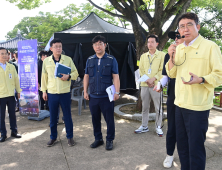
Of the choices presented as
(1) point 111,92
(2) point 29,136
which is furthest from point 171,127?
(2) point 29,136

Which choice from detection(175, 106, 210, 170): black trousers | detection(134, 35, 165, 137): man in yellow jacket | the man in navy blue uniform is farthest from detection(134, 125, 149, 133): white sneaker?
detection(175, 106, 210, 170): black trousers

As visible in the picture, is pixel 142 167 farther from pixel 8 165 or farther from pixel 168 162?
pixel 8 165

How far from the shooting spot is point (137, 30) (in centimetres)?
557

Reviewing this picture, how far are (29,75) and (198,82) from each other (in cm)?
460

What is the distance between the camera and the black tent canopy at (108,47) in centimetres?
655

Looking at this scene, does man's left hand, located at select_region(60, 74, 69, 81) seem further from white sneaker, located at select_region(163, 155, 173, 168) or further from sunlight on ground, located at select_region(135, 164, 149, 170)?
white sneaker, located at select_region(163, 155, 173, 168)

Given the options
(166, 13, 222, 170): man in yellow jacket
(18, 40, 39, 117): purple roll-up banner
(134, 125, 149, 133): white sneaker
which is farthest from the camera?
(18, 40, 39, 117): purple roll-up banner

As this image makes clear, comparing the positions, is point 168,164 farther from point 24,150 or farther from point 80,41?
point 80,41

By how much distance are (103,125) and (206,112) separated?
3.14 meters

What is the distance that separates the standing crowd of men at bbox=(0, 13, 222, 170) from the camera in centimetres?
189

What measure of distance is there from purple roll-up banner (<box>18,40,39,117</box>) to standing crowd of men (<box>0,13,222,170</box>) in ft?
3.49

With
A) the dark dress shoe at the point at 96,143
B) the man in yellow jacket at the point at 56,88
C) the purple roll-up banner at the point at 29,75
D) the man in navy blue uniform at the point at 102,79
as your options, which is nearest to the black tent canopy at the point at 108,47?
the purple roll-up banner at the point at 29,75

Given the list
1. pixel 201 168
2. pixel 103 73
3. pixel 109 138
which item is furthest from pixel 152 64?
pixel 201 168

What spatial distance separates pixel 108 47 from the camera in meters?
6.78
